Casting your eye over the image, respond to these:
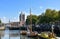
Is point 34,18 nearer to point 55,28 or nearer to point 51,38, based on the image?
point 55,28

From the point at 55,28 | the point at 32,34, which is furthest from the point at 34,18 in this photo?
the point at 32,34

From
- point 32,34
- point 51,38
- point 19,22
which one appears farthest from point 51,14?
point 19,22

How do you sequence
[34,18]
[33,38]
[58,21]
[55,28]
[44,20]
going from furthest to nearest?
[34,18], [44,20], [58,21], [55,28], [33,38]

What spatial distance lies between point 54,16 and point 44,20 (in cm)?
874

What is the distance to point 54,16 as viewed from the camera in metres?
83.1

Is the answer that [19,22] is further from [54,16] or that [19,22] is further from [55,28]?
[55,28]

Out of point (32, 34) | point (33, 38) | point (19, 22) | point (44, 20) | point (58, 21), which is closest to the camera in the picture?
point (33, 38)

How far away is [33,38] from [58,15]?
30999 mm

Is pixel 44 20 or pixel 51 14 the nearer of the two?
pixel 51 14

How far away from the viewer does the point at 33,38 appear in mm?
49500

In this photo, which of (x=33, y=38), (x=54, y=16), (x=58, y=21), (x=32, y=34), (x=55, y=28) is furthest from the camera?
(x=54, y=16)

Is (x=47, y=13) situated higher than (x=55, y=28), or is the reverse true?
(x=47, y=13)

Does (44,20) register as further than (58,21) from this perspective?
Yes

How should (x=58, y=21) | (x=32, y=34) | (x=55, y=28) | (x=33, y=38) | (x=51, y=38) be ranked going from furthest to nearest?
1. (x=58, y=21)
2. (x=55, y=28)
3. (x=32, y=34)
4. (x=33, y=38)
5. (x=51, y=38)
